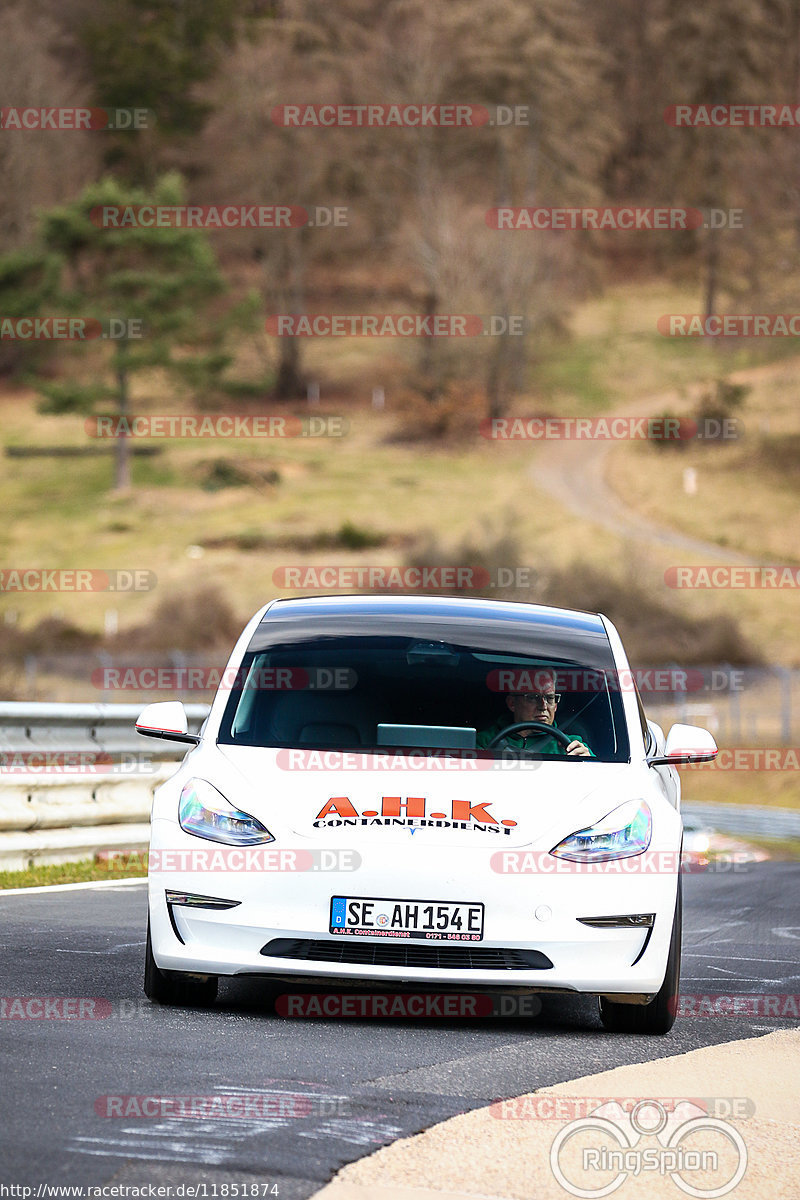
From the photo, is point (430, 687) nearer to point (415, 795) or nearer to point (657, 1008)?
point (415, 795)

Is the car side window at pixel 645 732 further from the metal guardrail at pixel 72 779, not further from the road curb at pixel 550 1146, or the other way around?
the metal guardrail at pixel 72 779

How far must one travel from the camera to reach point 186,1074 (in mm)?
5320

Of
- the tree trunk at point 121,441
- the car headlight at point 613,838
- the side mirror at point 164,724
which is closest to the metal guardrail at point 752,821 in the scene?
the side mirror at point 164,724

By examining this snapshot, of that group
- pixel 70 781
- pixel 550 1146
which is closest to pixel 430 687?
pixel 550 1146

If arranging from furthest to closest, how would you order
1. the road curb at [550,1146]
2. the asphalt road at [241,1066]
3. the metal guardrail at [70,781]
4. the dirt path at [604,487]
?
1. the dirt path at [604,487]
2. the metal guardrail at [70,781]
3. the asphalt road at [241,1066]
4. the road curb at [550,1146]

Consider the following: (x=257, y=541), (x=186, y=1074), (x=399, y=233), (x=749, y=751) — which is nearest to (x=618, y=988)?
(x=186, y=1074)

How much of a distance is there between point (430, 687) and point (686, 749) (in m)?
1.28

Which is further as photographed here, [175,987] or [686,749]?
[686,749]

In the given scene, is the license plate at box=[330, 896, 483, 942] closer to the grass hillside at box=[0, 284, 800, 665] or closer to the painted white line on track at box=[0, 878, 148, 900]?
the painted white line on track at box=[0, 878, 148, 900]

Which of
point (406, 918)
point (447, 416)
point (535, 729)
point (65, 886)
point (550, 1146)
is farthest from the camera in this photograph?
point (447, 416)

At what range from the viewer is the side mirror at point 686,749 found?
700 cm

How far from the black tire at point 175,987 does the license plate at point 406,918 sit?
0.68 m

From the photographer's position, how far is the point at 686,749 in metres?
7.05

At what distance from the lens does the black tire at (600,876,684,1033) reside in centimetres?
655
